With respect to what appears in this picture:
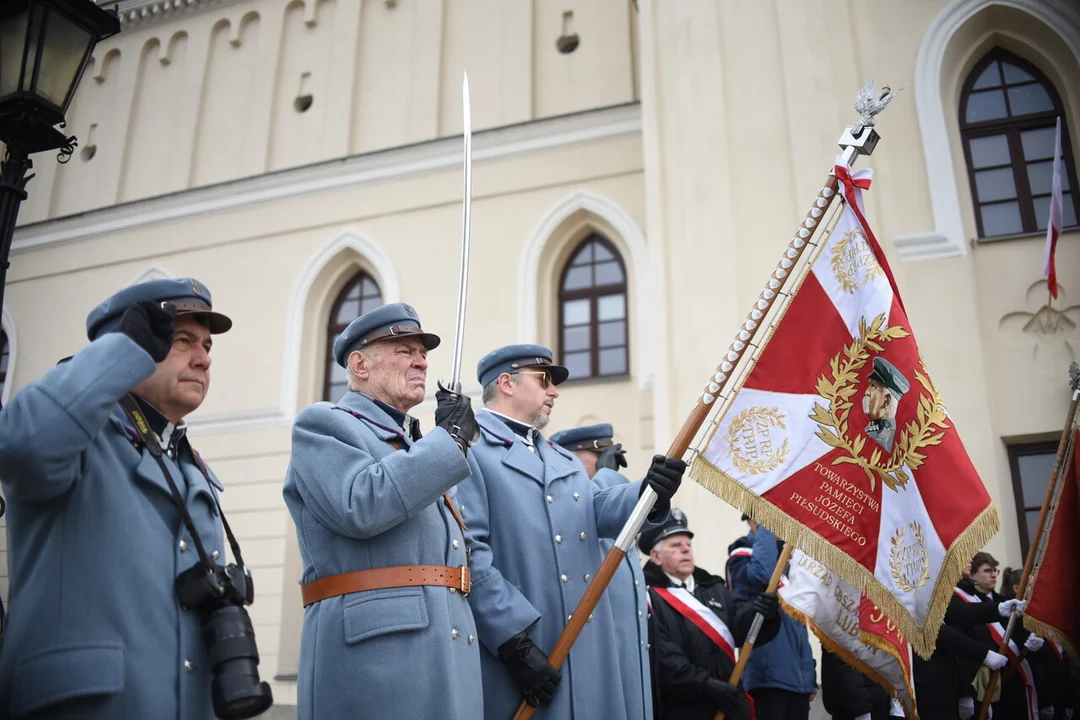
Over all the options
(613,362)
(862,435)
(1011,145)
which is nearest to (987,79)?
(1011,145)

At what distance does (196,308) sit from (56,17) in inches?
71.8

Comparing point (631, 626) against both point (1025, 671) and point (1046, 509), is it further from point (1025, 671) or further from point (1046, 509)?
point (1025, 671)

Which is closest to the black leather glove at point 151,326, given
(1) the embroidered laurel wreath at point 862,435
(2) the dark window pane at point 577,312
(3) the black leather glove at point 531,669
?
(3) the black leather glove at point 531,669

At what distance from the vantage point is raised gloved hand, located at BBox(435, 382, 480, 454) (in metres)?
2.59

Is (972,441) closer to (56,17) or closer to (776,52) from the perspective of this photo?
(776,52)

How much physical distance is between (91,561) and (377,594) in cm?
80

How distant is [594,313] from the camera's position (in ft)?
34.0

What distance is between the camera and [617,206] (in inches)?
404

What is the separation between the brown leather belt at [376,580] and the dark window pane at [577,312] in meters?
7.92

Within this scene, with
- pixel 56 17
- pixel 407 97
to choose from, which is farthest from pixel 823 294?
pixel 407 97

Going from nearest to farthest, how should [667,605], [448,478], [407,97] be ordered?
[448,478], [667,605], [407,97]

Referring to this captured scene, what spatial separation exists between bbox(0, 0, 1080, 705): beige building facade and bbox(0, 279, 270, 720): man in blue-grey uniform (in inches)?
234

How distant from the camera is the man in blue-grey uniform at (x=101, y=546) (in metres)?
1.73

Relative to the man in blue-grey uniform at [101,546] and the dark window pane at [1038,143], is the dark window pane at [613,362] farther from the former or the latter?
the man in blue-grey uniform at [101,546]
